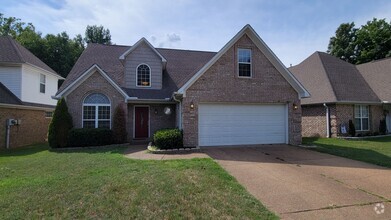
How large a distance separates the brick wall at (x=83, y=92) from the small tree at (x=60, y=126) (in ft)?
1.28

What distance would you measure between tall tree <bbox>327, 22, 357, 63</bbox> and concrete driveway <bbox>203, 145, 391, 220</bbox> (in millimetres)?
30153

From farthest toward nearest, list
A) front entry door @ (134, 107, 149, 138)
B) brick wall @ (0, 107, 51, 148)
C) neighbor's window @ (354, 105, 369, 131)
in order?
neighbor's window @ (354, 105, 369, 131) → front entry door @ (134, 107, 149, 138) → brick wall @ (0, 107, 51, 148)

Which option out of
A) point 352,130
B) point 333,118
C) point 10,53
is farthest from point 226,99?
point 10,53

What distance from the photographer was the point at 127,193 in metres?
5.68

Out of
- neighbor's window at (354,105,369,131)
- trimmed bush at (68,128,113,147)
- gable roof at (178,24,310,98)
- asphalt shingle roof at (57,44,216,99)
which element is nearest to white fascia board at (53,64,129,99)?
asphalt shingle roof at (57,44,216,99)

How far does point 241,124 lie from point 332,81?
33.3ft

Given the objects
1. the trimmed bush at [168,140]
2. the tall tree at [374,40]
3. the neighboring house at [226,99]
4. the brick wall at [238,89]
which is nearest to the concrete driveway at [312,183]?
the trimmed bush at [168,140]

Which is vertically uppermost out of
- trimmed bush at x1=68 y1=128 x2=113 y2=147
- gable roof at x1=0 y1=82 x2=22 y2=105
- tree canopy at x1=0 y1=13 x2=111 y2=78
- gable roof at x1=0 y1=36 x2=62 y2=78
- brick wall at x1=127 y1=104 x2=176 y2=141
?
tree canopy at x1=0 y1=13 x2=111 y2=78

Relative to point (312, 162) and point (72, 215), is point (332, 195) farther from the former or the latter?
point (72, 215)

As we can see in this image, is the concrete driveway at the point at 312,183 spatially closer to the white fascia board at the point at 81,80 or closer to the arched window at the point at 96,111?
the arched window at the point at 96,111

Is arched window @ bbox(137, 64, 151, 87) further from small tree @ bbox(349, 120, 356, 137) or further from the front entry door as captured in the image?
small tree @ bbox(349, 120, 356, 137)

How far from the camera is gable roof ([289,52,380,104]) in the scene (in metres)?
17.7

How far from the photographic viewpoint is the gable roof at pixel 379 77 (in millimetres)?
18922

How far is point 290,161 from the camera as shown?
939 centimetres
